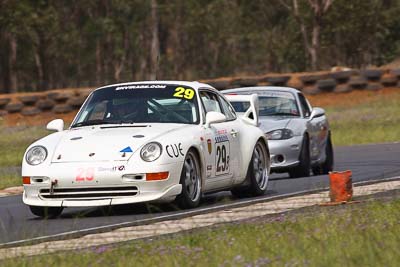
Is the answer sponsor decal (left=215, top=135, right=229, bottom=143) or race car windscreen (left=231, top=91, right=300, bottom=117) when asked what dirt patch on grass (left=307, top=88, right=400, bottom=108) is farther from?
sponsor decal (left=215, top=135, right=229, bottom=143)

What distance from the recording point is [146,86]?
12.9 meters

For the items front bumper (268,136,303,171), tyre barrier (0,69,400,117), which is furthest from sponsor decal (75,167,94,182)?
tyre barrier (0,69,400,117)

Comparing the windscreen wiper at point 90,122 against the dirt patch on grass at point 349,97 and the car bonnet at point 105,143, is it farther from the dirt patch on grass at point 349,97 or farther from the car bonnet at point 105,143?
the dirt patch on grass at point 349,97

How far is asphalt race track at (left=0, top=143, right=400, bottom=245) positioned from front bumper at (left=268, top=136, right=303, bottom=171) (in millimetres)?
252

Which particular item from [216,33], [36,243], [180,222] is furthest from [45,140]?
[216,33]

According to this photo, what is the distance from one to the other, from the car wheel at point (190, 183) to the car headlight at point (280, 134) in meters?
5.38

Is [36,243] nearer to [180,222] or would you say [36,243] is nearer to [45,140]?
[180,222]

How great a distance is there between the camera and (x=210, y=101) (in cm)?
1318

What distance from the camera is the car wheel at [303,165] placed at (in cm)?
1734

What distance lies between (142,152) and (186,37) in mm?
69080

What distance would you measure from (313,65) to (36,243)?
37.5 m

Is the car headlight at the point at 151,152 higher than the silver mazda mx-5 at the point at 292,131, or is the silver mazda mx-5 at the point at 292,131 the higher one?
the car headlight at the point at 151,152

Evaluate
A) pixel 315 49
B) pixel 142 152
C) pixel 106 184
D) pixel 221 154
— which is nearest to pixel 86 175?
pixel 106 184

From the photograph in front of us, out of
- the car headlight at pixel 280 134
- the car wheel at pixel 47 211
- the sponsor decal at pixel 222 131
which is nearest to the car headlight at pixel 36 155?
the car wheel at pixel 47 211
